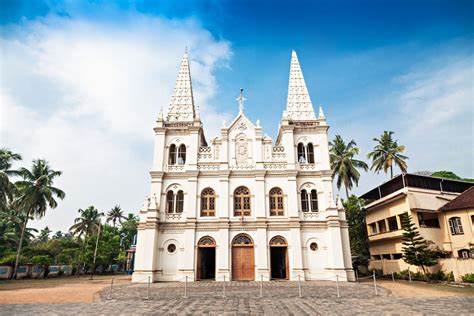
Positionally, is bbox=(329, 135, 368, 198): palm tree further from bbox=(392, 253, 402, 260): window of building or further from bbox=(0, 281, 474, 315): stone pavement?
bbox=(0, 281, 474, 315): stone pavement

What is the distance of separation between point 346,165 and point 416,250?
566 inches

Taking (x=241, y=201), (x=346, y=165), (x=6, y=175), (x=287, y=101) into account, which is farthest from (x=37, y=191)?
(x=346, y=165)

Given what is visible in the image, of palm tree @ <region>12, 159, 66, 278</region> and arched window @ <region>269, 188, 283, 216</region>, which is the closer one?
arched window @ <region>269, 188, 283, 216</region>

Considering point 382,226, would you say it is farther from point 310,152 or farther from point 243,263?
point 243,263

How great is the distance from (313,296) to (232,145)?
1498 cm

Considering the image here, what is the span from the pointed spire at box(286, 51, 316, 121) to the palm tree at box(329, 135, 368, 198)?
9946 mm

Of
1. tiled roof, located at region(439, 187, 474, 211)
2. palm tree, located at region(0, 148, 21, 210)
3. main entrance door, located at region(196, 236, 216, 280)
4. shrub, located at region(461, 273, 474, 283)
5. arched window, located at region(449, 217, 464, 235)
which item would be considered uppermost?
palm tree, located at region(0, 148, 21, 210)

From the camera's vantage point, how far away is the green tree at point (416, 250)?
70.1ft

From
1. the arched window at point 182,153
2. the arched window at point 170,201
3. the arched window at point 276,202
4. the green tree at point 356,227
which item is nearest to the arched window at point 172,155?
the arched window at point 182,153

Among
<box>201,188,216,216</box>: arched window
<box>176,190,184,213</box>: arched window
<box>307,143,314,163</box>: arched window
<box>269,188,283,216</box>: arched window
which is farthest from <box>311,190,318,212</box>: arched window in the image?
<box>176,190,184,213</box>: arched window

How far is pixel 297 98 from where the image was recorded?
2853 centimetres

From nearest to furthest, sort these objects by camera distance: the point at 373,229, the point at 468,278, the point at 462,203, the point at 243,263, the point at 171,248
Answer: the point at 468,278, the point at 243,263, the point at 171,248, the point at 462,203, the point at 373,229

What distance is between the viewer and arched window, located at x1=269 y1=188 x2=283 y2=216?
2389 cm

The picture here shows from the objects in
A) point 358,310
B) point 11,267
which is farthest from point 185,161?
point 11,267
